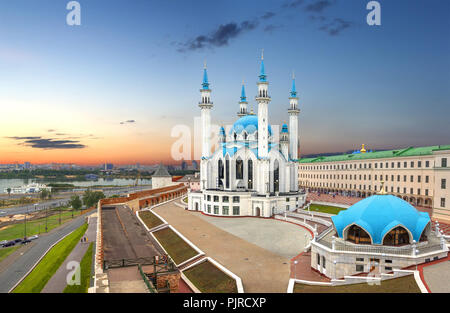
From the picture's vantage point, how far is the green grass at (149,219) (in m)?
47.0

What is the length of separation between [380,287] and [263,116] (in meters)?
38.6

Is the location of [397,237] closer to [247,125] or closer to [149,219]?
[149,219]

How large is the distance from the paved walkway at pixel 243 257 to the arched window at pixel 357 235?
232 inches

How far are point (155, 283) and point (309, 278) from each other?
1163 centimetres

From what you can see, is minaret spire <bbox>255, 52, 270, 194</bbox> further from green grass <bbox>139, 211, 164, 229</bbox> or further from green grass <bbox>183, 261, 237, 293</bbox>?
green grass <bbox>183, 261, 237, 293</bbox>

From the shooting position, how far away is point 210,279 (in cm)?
2522

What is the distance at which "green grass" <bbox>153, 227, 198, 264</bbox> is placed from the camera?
3139 centimetres

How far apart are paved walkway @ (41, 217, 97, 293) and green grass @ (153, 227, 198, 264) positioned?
10.9 metres

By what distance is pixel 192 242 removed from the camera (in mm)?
34875

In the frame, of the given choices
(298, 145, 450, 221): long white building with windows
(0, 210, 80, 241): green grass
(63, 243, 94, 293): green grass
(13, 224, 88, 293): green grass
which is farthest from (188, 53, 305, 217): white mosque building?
(0, 210, 80, 241): green grass

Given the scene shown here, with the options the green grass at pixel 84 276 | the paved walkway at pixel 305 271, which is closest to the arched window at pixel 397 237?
the paved walkway at pixel 305 271
